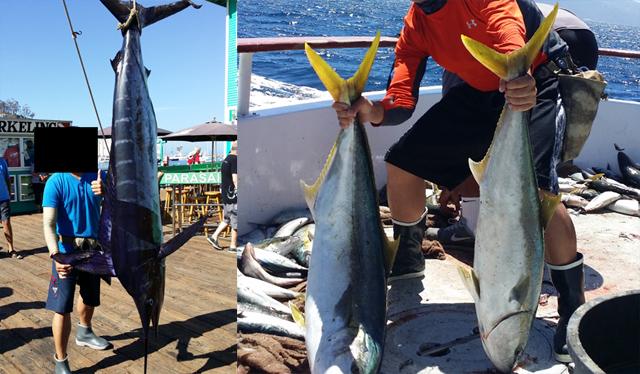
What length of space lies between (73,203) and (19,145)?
0.26 metres

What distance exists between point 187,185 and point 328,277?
1.67 feet

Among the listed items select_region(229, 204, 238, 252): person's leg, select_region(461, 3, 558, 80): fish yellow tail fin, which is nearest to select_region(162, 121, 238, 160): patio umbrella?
select_region(229, 204, 238, 252): person's leg

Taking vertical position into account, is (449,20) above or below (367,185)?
above

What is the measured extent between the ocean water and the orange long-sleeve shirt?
0.09 feet

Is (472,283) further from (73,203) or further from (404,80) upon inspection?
(73,203)

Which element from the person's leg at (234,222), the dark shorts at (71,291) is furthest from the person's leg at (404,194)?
the dark shorts at (71,291)

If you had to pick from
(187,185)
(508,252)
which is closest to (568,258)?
(508,252)

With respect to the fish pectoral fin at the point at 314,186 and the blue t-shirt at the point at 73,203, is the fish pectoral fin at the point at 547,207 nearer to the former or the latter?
the fish pectoral fin at the point at 314,186

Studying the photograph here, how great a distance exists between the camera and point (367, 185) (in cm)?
107

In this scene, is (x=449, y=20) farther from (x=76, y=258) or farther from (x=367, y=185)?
(x=76, y=258)

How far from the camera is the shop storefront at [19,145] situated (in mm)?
1363

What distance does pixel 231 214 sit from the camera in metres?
1.23

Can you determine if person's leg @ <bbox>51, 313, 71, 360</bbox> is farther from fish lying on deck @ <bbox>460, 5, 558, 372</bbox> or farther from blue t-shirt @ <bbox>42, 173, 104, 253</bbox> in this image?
fish lying on deck @ <bbox>460, 5, 558, 372</bbox>

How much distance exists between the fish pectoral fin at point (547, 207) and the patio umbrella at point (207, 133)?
706mm
